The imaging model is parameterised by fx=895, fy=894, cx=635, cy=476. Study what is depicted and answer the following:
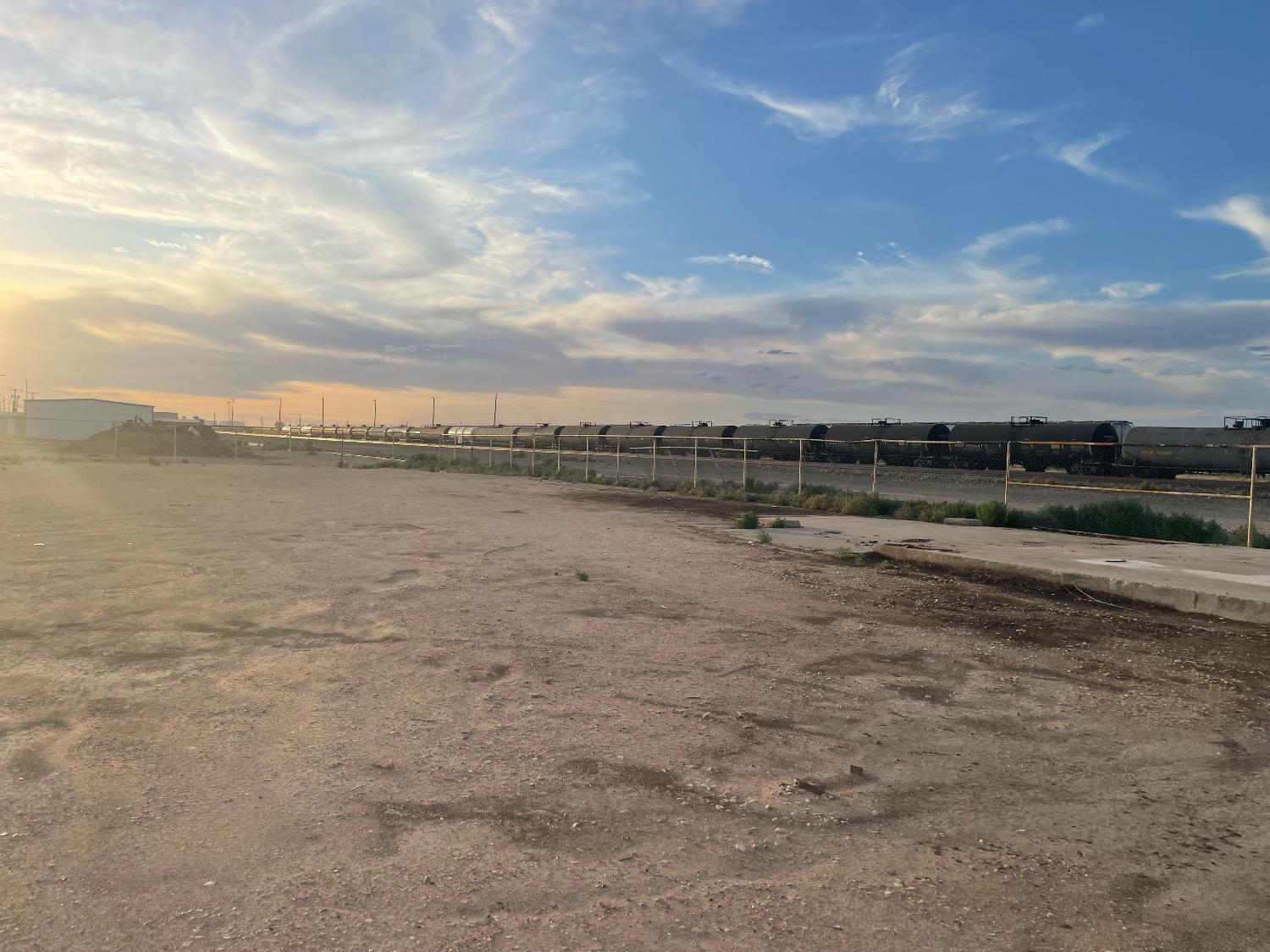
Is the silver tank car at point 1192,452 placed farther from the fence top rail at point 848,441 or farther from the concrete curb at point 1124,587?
the concrete curb at point 1124,587

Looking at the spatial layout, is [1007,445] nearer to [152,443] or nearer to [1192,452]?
[1192,452]

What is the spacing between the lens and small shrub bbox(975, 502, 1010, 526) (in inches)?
763

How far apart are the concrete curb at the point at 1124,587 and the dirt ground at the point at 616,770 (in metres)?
0.41

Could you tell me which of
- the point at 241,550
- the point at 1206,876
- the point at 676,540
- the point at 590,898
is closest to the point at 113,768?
the point at 590,898

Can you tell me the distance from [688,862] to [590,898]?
1.61 feet

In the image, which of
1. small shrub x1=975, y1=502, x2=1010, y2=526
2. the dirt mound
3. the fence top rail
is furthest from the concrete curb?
the dirt mound

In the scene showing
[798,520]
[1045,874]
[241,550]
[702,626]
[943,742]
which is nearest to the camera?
[1045,874]

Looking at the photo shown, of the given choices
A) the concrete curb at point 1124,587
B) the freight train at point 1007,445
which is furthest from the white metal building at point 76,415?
the concrete curb at point 1124,587

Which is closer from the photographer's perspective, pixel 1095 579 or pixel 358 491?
pixel 1095 579

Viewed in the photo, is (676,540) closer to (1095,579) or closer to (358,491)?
(1095,579)

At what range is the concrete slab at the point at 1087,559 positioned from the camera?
32.7ft

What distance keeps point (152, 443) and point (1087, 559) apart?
56.4m

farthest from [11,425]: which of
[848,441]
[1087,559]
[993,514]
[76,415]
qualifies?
[1087,559]

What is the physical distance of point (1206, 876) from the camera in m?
3.64
